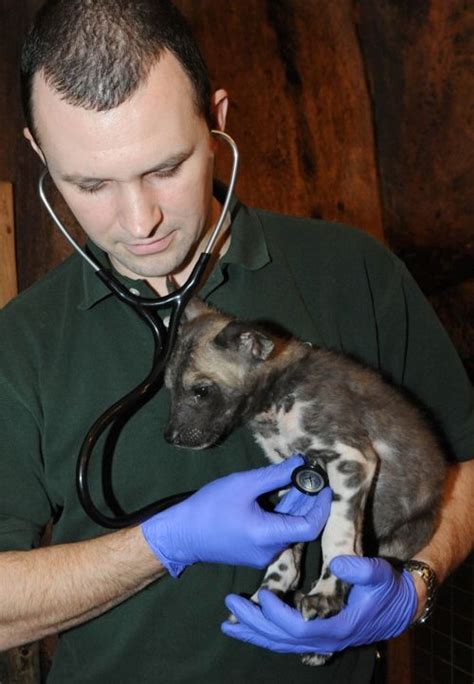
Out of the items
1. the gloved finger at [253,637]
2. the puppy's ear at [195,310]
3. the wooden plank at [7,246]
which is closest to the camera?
the gloved finger at [253,637]

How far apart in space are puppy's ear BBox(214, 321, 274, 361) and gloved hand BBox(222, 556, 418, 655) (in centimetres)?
58

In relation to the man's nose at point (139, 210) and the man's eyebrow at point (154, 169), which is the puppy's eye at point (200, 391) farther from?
the man's eyebrow at point (154, 169)

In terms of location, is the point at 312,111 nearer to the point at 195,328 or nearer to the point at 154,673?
the point at 195,328

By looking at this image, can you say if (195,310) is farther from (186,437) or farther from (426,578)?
(426,578)

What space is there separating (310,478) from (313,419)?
175 mm

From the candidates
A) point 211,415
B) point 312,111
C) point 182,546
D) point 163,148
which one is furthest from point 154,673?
point 312,111

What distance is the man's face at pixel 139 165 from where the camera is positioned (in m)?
1.79

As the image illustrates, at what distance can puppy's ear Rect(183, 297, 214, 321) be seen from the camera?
2.21 m

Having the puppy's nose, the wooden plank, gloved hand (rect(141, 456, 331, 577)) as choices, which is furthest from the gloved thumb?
the wooden plank

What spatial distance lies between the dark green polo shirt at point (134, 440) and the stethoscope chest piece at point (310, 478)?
316 mm

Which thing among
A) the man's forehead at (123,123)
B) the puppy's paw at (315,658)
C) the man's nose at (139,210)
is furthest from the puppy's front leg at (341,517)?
the man's forehead at (123,123)

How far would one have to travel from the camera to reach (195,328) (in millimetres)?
2156

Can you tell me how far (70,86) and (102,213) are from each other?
1.03ft

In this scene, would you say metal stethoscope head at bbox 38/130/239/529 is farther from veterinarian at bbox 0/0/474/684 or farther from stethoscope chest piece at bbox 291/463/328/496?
stethoscope chest piece at bbox 291/463/328/496
